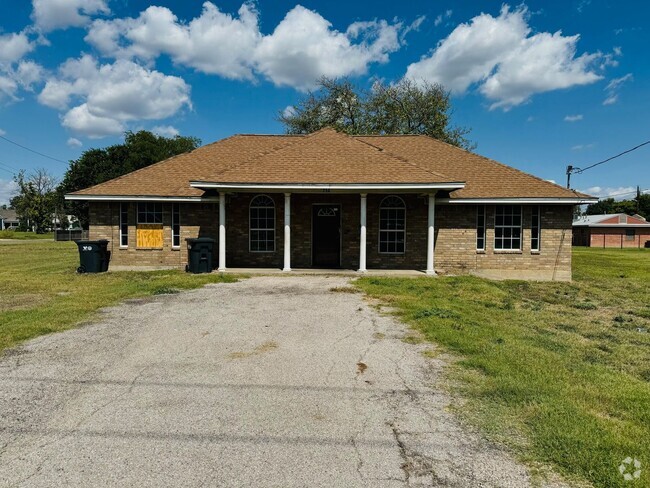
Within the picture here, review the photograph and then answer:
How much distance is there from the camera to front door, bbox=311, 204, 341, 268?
15.5 meters

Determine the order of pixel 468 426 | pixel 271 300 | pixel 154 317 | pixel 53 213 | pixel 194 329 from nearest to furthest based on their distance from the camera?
1. pixel 468 426
2. pixel 194 329
3. pixel 154 317
4. pixel 271 300
5. pixel 53 213

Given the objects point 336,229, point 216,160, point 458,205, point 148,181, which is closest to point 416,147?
point 458,205

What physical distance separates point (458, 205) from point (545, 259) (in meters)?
3.60

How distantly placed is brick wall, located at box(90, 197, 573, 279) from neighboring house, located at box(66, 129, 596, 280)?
0.04m

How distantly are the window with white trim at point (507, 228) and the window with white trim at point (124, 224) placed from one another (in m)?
13.2

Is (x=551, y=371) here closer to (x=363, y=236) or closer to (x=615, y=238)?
(x=363, y=236)

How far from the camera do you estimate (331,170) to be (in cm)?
1420

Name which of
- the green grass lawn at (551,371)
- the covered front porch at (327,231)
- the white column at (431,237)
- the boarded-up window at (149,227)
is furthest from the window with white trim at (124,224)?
the white column at (431,237)

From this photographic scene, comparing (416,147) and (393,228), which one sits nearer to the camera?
(393,228)

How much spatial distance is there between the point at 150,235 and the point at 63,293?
17.7 feet

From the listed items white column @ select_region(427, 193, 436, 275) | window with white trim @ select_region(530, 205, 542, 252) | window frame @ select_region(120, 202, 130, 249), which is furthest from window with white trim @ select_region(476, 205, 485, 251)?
window frame @ select_region(120, 202, 130, 249)

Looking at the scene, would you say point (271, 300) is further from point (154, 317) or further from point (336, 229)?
point (336, 229)

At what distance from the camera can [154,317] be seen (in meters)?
7.66

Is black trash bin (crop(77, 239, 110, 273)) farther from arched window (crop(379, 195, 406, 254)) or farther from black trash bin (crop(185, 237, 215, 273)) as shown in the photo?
arched window (crop(379, 195, 406, 254))
